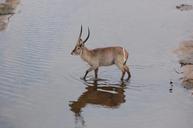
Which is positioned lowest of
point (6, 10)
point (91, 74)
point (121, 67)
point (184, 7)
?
point (91, 74)

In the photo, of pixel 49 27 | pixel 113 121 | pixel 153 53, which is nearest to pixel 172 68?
pixel 153 53

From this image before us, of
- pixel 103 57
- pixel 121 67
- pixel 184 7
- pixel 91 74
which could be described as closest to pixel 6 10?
pixel 184 7

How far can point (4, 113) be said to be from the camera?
11.3 m

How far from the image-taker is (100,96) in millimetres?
12453

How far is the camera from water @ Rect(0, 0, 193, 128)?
11.1m

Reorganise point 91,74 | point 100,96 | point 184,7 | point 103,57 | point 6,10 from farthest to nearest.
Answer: point 184,7 < point 6,10 < point 91,74 < point 103,57 < point 100,96

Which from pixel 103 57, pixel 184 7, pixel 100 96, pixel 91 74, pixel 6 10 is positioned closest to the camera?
pixel 100 96

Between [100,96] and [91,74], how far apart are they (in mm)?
1625

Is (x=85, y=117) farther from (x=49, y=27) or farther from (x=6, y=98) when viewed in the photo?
(x=49, y=27)

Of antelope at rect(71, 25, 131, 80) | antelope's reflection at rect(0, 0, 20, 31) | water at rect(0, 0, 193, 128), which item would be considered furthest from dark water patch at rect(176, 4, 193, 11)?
antelope at rect(71, 25, 131, 80)

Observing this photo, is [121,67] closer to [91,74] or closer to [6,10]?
[91,74]

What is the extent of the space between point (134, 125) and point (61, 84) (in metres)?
3.13

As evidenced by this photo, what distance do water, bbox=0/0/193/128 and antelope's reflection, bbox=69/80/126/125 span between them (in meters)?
0.02

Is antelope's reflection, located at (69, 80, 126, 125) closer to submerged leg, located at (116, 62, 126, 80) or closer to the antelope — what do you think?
submerged leg, located at (116, 62, 126, 80)
